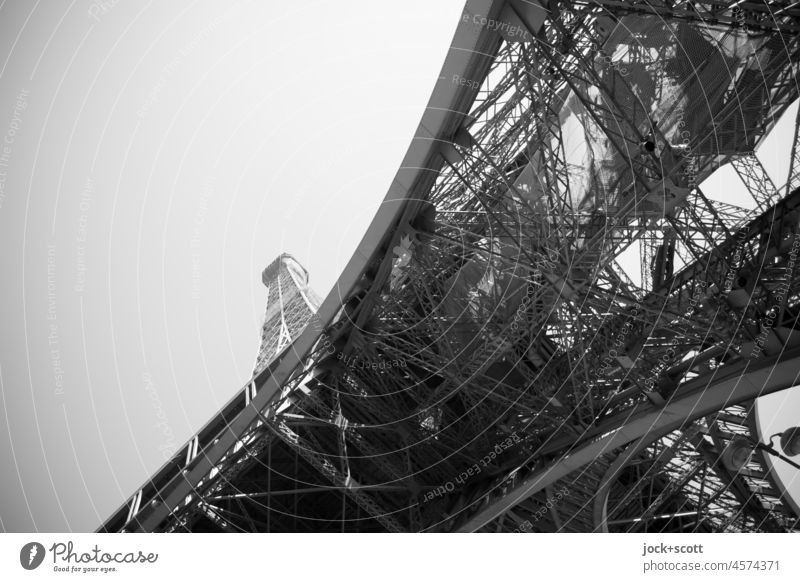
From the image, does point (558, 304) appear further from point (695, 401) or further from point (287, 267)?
point (287, 267)

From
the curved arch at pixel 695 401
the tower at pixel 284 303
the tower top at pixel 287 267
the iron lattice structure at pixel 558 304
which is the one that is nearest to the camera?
the curved arch at pixel 695 401

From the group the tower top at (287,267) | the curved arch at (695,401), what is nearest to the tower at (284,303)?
the tower top at (287,267)

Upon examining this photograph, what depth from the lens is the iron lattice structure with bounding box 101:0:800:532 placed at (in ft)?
43.5

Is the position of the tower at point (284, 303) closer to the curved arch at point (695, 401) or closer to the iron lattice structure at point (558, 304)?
the iron lattice structure at point (558, 304)

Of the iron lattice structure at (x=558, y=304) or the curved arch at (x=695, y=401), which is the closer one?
the curved arch at (x=695, y=401)

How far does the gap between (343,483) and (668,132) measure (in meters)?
14.1

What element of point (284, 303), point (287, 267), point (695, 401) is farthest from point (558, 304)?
point (287, 267)

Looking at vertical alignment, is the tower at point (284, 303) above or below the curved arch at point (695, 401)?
above

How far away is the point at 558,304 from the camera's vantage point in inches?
633

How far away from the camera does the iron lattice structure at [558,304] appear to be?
1325 cm

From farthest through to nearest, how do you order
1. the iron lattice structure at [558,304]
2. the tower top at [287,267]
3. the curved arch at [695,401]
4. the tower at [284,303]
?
1. the tower top at [287,267]
2. the tower at [284,303]
3. the iron lattice structure at [558,304]
4. the curved arch at [695,401]

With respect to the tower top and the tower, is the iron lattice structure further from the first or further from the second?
the tower top

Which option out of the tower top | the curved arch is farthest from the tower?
the curved arch
